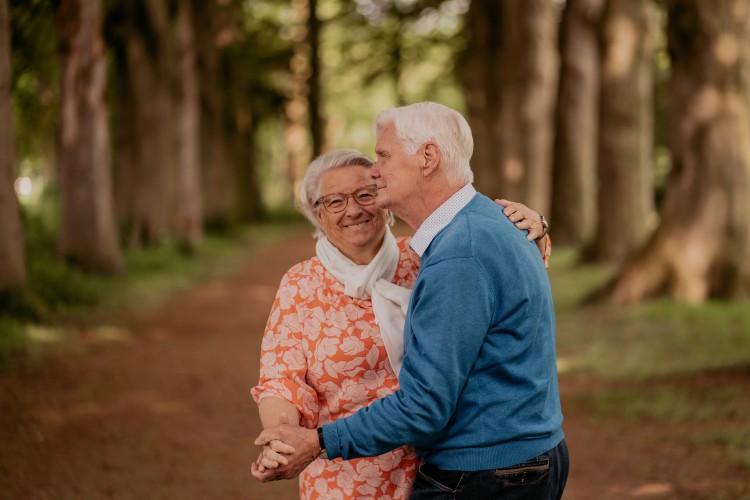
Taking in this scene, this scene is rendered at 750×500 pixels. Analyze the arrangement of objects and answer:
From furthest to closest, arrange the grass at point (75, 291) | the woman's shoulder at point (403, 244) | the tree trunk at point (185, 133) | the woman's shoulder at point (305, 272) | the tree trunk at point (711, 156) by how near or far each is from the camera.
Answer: the tree trunk at point (185, 133)
the tree trunk at point (711, 156)
the grass at point (75, 291)
the woman's shoulder at point (403, 244)
the woman's shoulder at point (305, 272)

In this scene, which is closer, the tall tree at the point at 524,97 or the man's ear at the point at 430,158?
the man's ear at the point at 430,158

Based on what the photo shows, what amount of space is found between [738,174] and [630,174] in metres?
4.98

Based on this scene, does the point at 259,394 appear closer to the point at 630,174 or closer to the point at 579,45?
the point at 630,174

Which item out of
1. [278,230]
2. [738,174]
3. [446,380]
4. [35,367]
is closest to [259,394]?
[446,380]

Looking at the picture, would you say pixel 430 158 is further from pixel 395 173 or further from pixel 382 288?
pixel 382 288

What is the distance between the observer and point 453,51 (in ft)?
117

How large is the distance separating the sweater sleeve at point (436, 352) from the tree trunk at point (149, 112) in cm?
1905

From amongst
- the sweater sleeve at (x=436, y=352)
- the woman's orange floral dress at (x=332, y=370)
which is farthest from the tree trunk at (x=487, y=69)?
the sweater sleeve at (x=436, y=352)

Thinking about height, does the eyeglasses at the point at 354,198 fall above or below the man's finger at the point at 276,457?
above

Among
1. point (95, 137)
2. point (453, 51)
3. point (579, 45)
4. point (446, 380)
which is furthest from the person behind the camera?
point (453, 51)

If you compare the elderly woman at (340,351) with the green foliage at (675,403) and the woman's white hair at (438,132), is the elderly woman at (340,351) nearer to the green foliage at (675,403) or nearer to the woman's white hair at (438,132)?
the woman's white hair at (438,132)

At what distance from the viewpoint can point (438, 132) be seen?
298cm

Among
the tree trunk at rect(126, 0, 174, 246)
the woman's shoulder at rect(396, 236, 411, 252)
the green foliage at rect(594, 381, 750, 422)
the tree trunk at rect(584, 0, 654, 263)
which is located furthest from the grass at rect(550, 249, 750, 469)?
the tree trunk at rect(126, 0, 174, 246)

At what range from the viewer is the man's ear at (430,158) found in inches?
118
